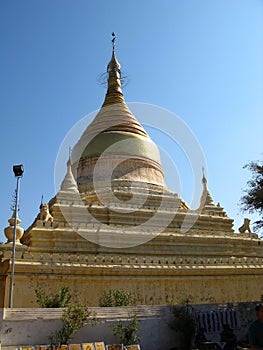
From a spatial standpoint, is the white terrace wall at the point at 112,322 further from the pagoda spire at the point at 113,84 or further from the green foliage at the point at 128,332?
the pagoda spire at the point at 113,84

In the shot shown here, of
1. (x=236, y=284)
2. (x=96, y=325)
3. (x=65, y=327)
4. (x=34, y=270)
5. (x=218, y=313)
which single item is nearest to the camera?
(x=65, y=327)

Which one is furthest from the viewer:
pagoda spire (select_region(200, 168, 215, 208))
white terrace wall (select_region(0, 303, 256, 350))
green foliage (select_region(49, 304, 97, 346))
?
pagoda spire (select_region(200, 168, 215, 208))

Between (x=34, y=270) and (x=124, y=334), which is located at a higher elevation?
(x=34, y=270)

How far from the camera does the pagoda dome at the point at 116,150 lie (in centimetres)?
2444

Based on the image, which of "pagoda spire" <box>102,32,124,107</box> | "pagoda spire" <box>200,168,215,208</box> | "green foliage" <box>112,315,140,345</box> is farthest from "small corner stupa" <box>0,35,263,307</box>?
"green foliage" <box>112,315,140,345</box>

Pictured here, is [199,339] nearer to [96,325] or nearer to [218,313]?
[218,313]

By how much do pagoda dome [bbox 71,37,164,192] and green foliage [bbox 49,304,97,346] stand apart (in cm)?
1379

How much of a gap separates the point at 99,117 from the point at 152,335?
64.9 ft

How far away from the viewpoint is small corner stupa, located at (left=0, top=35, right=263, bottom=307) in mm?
15562

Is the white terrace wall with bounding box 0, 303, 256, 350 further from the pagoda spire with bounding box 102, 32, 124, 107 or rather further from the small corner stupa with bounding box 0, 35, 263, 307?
A: the pagoda spire with bounding box 102, 32, 124, 107

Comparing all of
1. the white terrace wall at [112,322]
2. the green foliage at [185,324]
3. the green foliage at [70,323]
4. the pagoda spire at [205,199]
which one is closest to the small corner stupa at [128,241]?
the pagoda spire at [205,199]

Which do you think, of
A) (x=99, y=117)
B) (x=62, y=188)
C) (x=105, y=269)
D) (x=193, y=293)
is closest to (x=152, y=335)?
(x=105, y=269)

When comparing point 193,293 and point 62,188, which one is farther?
point 62,188

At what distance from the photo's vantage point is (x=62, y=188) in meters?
21.2
